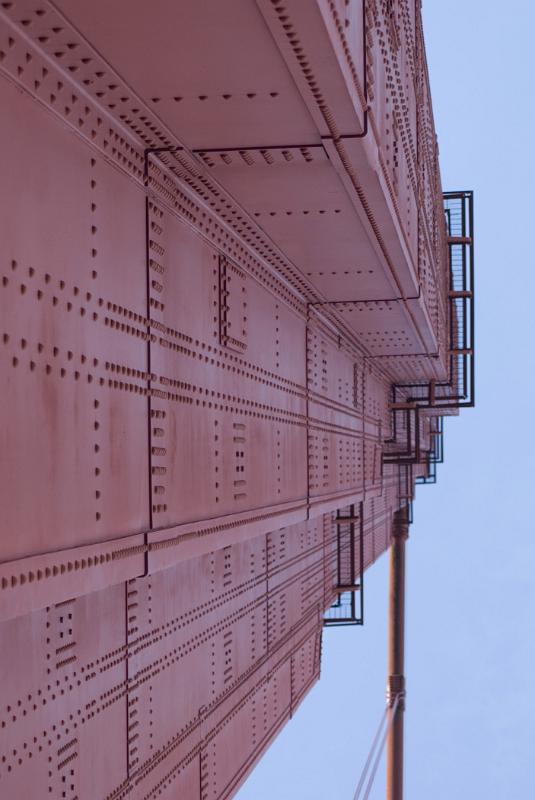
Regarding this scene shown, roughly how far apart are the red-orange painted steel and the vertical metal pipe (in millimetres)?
13458

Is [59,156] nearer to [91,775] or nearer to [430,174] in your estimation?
[91,775]

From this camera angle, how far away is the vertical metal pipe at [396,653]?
2414cm

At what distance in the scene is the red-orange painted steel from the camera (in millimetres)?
4508

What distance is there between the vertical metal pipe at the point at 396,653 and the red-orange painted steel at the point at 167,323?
44.2 feet

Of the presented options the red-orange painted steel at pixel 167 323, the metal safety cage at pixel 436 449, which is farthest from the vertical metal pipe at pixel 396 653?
the red-orange painted steel at pixel 167 323

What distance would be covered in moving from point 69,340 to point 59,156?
0.88m

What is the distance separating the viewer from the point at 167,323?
6.71 meters

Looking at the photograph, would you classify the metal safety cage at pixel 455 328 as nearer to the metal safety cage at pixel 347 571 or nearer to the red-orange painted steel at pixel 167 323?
the metal safety cage at pixel 347 571

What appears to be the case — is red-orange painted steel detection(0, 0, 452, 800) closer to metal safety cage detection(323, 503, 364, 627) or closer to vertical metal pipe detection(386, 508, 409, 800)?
metal safety cage detection(323, 503, 364, 627)

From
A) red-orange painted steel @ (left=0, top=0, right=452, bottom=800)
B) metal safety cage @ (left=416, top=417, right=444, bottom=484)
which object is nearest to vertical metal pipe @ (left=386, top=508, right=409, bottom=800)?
metal safety cage @ (left=416, top=417, right=444, bottom=484)

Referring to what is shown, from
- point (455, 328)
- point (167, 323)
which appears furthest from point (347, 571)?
point (167, 323)

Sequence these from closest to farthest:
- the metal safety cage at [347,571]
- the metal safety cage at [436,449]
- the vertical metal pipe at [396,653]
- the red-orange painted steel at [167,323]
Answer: the red-orange painted steel at [167,323] → the metal safety cage at [347,571] → the vertical metal pipe at [396,653] → the metal safety cage at [436,449]

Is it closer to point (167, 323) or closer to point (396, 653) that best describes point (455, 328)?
point (396, 653)

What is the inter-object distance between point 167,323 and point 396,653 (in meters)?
20.9
